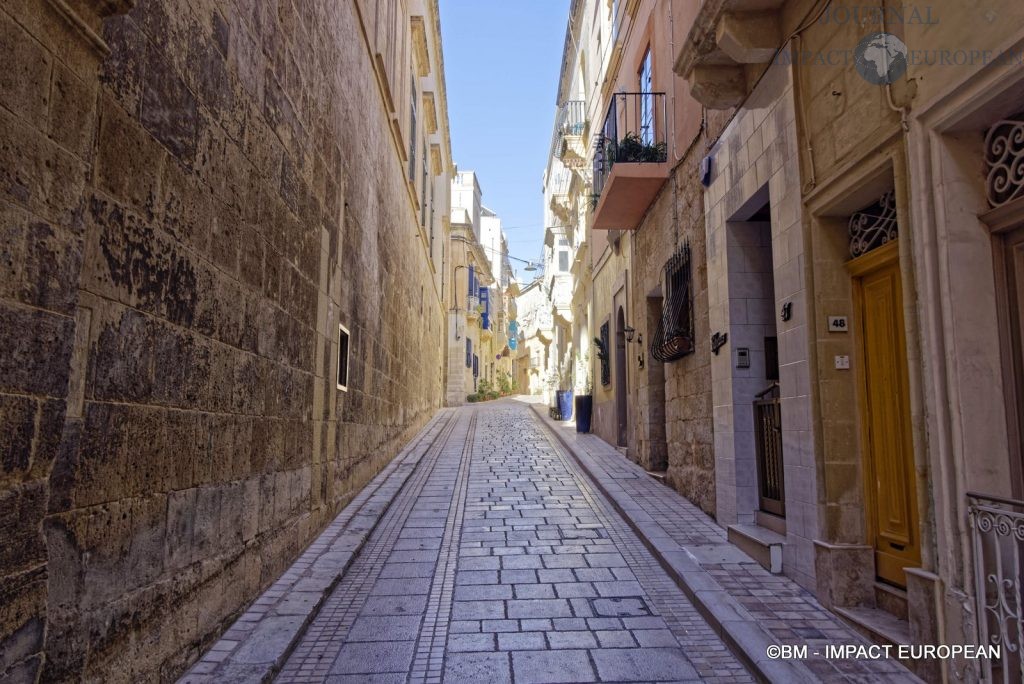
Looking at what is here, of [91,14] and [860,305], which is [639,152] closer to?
[860,305]

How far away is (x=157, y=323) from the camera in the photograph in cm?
319

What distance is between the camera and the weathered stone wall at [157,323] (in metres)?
2.05

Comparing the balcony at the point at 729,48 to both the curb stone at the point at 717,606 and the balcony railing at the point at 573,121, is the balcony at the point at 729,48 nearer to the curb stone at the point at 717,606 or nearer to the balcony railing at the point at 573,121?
the curb stone at the point at 717,606

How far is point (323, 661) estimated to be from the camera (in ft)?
12.5

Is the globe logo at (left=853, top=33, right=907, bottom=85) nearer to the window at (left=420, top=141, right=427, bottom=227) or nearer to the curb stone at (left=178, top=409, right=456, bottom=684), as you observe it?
the curb stone at (left=178, top=409, right=456, bottom=684)

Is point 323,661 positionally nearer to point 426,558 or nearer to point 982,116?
point 426,558

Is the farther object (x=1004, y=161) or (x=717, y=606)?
(x=717, y=606)

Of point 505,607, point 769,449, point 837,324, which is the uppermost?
point 837,324

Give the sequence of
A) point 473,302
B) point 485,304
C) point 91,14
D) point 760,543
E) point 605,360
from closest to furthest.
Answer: point 91,14 → point 760,543 → point 605,360 → point 473,302 → point 485,304

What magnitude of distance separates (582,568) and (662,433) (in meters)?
4.99

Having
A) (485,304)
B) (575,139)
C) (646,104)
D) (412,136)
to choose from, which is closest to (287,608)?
(646,104)

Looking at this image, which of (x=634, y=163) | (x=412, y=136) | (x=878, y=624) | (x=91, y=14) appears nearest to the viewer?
(x=91, y=14)

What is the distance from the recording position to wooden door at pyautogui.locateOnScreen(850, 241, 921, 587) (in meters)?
4.17

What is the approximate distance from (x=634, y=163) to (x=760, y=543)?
230 inches
